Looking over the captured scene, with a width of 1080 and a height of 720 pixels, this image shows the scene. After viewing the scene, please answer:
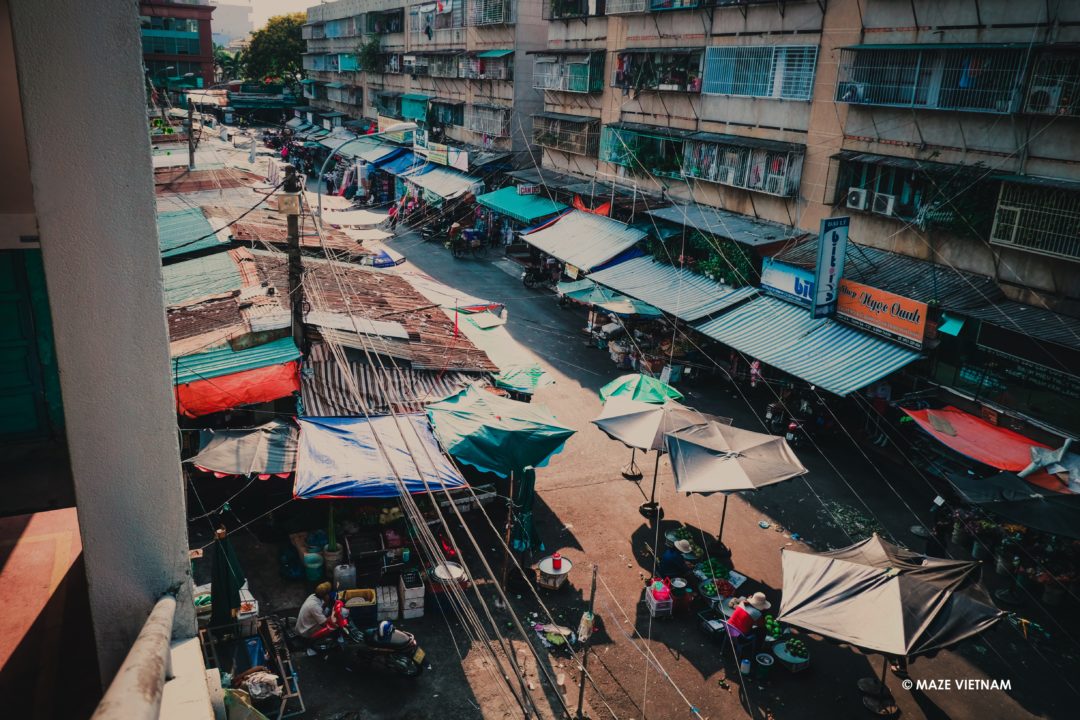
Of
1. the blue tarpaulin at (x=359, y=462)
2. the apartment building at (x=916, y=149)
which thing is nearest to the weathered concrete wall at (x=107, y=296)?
the blue tarpaulin at (x=359, y=462)

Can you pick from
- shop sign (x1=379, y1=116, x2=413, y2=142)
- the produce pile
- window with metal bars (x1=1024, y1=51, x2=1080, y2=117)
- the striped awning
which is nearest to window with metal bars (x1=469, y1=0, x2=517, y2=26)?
shop sign (x1=379, y1=116, x2=413, y2=142)

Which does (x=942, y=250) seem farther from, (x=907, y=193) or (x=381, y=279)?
(x=381, y=279)

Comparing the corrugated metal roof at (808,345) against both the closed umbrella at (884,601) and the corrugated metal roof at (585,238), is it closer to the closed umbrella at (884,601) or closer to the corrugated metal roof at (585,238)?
the closed umbrella at (884,601)

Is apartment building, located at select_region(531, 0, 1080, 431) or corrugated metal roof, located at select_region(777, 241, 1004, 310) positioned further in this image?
corrugated metal roof, located at select_region(777, 241, 1004, 310)

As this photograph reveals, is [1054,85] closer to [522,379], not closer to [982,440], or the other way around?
[982,440]

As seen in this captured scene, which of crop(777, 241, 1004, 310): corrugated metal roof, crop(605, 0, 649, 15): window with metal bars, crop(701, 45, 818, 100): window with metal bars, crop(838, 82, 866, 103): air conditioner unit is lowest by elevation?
crop(777, 241, 1004, 310): corrugated metal roof

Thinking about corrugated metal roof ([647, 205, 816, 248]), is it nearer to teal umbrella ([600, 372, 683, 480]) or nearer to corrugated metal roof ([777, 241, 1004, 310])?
corrugated metal roof ([777, 241, 1004, 310])

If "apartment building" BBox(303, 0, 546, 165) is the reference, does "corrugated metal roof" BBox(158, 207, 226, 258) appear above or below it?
below
